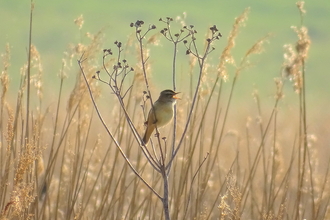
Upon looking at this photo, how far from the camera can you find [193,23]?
4194 centimetres

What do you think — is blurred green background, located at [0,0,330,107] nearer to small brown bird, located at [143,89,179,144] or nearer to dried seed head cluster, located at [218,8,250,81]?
small brown bird, located at [143,89,179,144]

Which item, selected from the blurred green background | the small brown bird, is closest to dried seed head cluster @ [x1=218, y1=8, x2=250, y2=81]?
the small brown bird

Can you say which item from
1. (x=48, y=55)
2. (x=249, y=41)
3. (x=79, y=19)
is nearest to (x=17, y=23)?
(x=48, y=55)

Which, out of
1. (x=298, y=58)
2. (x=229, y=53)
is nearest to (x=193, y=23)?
(x=298, y=58)

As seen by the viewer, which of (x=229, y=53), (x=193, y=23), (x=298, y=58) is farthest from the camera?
(x=193, y=23)

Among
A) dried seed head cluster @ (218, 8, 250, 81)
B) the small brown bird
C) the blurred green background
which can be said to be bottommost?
the small brown bird

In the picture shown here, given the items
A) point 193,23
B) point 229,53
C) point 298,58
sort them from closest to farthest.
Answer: point 229,53 → point 298,58 → point 193,23

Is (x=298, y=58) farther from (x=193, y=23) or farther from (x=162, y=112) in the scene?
(x=193, y=23)

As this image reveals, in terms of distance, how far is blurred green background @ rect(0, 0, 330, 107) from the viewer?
36.4 meters

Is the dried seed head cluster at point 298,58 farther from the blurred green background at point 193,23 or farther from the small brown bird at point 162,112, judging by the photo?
the blurred green background at point 193,23

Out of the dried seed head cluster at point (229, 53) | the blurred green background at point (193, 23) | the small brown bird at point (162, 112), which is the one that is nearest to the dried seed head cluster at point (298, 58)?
the dried seed head cluster at point (229, 53)

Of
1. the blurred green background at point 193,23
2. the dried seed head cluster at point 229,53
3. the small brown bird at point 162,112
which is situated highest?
the blurred green background at point 193,23

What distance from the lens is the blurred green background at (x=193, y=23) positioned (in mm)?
36406

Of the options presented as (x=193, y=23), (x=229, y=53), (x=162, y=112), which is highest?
(x=193, y=23)
